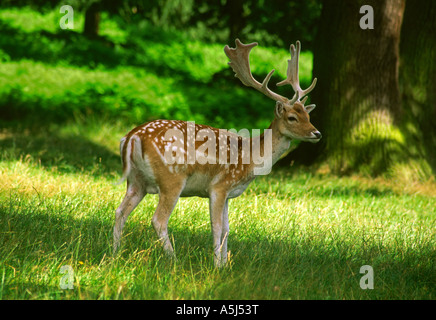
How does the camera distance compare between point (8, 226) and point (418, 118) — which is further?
point (418, 118)

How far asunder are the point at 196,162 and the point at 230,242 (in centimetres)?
89

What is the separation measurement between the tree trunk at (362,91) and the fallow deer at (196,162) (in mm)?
3746

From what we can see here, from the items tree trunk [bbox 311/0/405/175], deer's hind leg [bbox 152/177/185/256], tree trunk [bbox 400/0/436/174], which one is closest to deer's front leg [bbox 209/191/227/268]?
deer's hind leg [bbox 152/177/185/256]

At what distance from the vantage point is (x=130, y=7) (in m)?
17.3

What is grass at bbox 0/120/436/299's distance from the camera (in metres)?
4.05

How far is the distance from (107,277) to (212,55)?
→ 1696cm

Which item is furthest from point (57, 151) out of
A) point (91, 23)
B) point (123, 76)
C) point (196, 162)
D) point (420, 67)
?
point (91, 23)

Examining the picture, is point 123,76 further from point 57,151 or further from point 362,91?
point 362,91

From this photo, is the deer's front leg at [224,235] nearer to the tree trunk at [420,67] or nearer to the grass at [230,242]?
the grass at [230,242]

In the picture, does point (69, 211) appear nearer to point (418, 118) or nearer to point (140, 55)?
point (418, 118)

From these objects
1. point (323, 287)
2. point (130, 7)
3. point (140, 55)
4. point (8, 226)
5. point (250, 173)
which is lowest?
point (323, 287)

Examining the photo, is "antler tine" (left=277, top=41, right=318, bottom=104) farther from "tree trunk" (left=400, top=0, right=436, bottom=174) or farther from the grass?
"tree trunk" (left=400, top=0, right=436, bottom=174)

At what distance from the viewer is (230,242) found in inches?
Answer: 208
